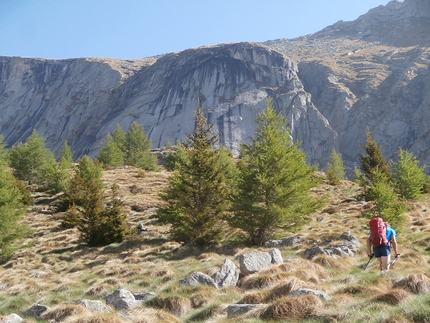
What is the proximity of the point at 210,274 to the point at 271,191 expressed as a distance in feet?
23.8

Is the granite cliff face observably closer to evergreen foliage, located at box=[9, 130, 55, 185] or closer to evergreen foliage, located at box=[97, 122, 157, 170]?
evergreen foliage, located at box=[97, 122, 157, 170]

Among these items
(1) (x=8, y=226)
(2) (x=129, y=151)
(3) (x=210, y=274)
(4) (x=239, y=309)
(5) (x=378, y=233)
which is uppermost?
(5) (x=378, y=233)

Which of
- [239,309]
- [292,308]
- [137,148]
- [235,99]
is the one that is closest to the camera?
[292,308]

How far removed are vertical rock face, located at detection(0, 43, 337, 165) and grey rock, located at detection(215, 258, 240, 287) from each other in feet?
377

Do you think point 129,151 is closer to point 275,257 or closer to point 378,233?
point 275,257

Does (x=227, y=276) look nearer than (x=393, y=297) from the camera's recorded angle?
No

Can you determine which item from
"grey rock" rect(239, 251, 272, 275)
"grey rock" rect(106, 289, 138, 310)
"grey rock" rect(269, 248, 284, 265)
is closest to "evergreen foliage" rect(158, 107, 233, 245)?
"grey rock" rect(269, 248, 284, 265)

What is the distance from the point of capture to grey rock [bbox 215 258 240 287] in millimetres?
11316

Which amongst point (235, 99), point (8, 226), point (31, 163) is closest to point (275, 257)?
point (8, 226)

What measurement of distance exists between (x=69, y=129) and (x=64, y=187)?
146m

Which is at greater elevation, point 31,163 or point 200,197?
point 31,163

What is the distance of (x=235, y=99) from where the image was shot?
14212 centimetres

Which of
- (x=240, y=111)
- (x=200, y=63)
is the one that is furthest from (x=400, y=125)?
(x=200, y=63)

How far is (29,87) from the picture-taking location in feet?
636
